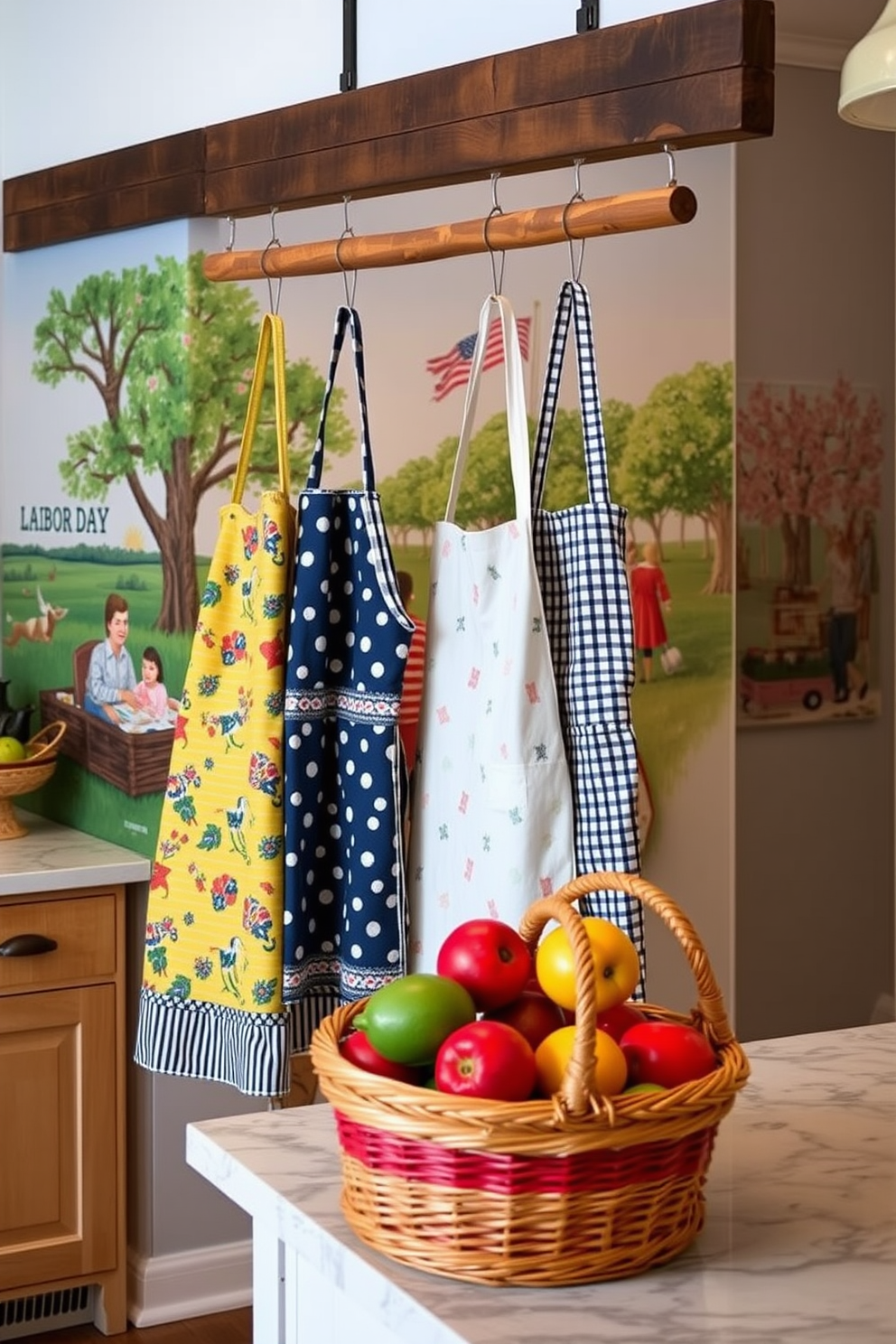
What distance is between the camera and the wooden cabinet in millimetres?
3041

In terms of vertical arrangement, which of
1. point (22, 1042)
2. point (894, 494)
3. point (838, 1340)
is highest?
point (894, 494)

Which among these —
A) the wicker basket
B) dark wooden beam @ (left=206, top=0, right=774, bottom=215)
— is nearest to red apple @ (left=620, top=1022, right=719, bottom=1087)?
the wicker basket

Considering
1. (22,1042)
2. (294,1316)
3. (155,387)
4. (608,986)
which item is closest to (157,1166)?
(22,1042)

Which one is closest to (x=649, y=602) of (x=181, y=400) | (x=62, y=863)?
(x=181, y=400)

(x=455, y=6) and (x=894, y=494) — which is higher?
(x=455, y=6)

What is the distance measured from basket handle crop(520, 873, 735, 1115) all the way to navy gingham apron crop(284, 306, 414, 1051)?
0.65m

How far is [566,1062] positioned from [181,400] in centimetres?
199

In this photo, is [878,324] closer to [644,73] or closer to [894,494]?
[894,494]

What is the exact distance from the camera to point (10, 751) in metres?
3.31

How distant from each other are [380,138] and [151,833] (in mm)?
1407

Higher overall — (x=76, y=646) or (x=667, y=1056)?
(x=76, y=646)

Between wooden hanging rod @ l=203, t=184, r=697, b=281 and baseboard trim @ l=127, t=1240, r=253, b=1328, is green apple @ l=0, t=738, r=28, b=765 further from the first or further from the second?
wooden hanging rod @ l=203, t=184, r=697, b=281

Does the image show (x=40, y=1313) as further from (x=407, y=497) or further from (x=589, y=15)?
(x=589, y=15)

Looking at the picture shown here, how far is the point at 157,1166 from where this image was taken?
3.17 meters
